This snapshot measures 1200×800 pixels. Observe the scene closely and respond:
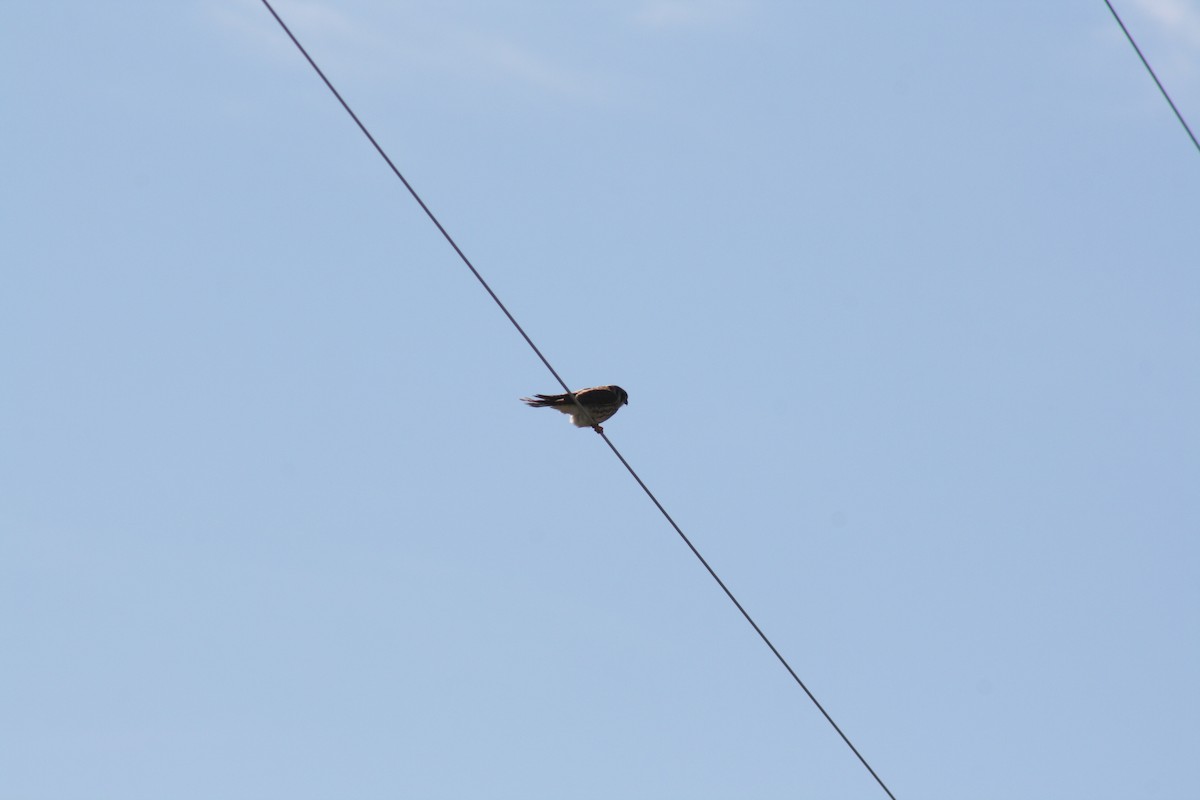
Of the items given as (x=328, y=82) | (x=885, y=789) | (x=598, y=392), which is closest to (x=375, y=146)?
(x=328, y=82)

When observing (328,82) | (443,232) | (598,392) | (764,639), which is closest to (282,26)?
(328,82)

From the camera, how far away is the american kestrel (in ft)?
73.7

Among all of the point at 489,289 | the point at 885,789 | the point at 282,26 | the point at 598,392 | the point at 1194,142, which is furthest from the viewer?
the point at 598,392

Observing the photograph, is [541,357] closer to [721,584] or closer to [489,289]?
[489,289]

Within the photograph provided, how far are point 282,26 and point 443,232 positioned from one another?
1552mm

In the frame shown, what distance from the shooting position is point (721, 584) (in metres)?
12.3

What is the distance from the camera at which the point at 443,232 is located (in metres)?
11.7

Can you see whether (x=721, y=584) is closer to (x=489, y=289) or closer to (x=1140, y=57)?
(x=489, y=289)

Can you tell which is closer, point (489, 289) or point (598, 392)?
point (489, 289)

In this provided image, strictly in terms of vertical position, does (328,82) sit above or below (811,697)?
above

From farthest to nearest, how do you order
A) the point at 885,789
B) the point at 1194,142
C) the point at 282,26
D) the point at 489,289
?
the point at 1194,142, the point at 885,789, the point at 489,289, the point at 282,26

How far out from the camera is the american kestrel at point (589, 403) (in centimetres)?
2247

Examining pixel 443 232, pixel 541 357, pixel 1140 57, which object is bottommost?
pixel 541 357

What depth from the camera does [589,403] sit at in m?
23.1
